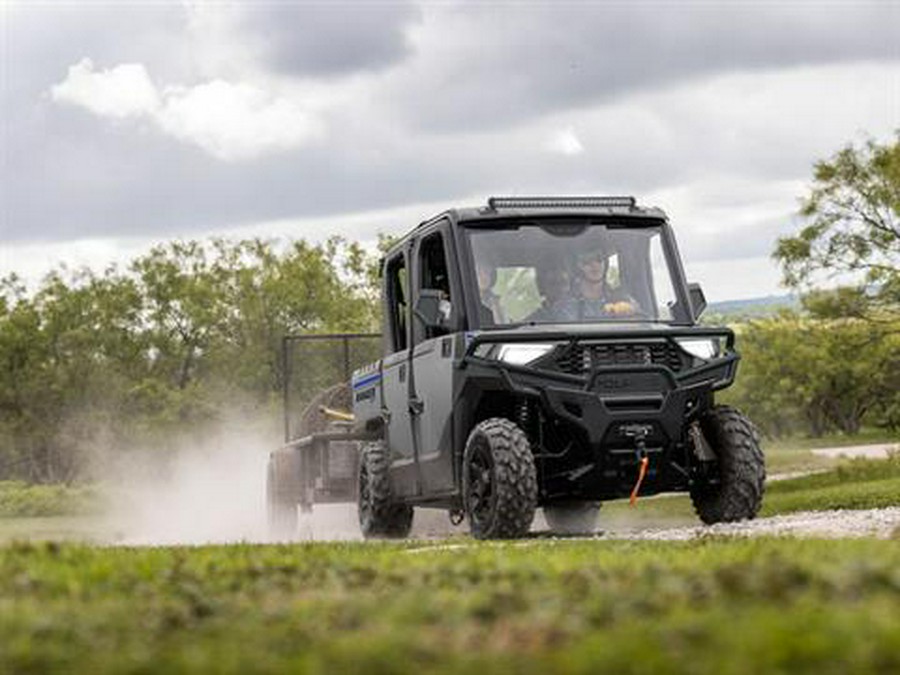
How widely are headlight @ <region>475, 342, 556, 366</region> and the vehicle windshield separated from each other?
0.51 m

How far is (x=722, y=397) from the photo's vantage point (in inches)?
3711

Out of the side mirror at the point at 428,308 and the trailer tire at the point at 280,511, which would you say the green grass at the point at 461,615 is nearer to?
the side mirror at the point at 428,308

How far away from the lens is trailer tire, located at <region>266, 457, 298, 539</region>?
78.1ft

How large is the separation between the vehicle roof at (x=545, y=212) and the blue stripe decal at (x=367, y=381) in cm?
254

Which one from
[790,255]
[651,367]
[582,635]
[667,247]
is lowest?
[582,635]

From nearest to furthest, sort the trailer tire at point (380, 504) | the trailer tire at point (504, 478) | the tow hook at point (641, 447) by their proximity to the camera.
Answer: the trailer tire at point (504, 478)
the tow hook at point (641, 447)
the trailer tire at point (380, 504)

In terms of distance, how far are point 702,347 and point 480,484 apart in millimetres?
2330

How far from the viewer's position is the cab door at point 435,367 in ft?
52.2

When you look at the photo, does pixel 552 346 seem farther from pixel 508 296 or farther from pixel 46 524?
pixel 46 524

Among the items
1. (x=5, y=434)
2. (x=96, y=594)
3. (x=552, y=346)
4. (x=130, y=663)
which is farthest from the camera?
(x=5, y=434)

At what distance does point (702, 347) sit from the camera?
15719 mm

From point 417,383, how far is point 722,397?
78685 millimetres

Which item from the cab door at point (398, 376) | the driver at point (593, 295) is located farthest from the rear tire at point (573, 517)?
the driver at point (593, 295)

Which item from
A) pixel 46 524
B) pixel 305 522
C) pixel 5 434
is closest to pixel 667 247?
pixel 305 522
